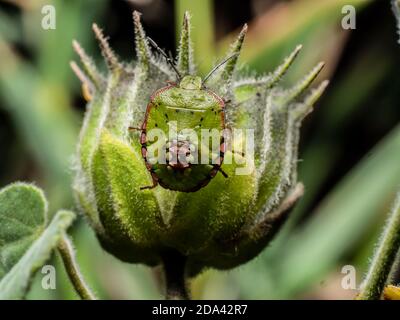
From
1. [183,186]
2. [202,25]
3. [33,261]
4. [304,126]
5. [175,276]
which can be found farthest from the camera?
[304,126]

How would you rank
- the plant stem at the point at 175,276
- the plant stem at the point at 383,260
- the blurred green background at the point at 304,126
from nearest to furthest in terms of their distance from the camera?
the plant stem at the point at 383,260 → the plant stem at the point at 175,276 → the blurred green background at the point at 304,126

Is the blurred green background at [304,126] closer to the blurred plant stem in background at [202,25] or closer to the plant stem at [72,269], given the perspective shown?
the blurred plant stem in background at [202,25]

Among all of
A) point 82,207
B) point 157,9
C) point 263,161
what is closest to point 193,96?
point 263,161

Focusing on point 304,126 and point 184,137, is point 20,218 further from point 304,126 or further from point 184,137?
point 304,126

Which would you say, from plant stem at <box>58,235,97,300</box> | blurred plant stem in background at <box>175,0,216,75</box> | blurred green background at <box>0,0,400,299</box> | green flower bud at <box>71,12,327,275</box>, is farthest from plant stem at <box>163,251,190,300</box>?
blurred plant stem in background at <box>175,0,216,75</box>

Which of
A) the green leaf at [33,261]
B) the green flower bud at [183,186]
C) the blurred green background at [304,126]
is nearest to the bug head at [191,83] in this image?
the green flower bud at [183,186]

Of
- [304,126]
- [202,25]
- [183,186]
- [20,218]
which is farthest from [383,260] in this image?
[304,126]
